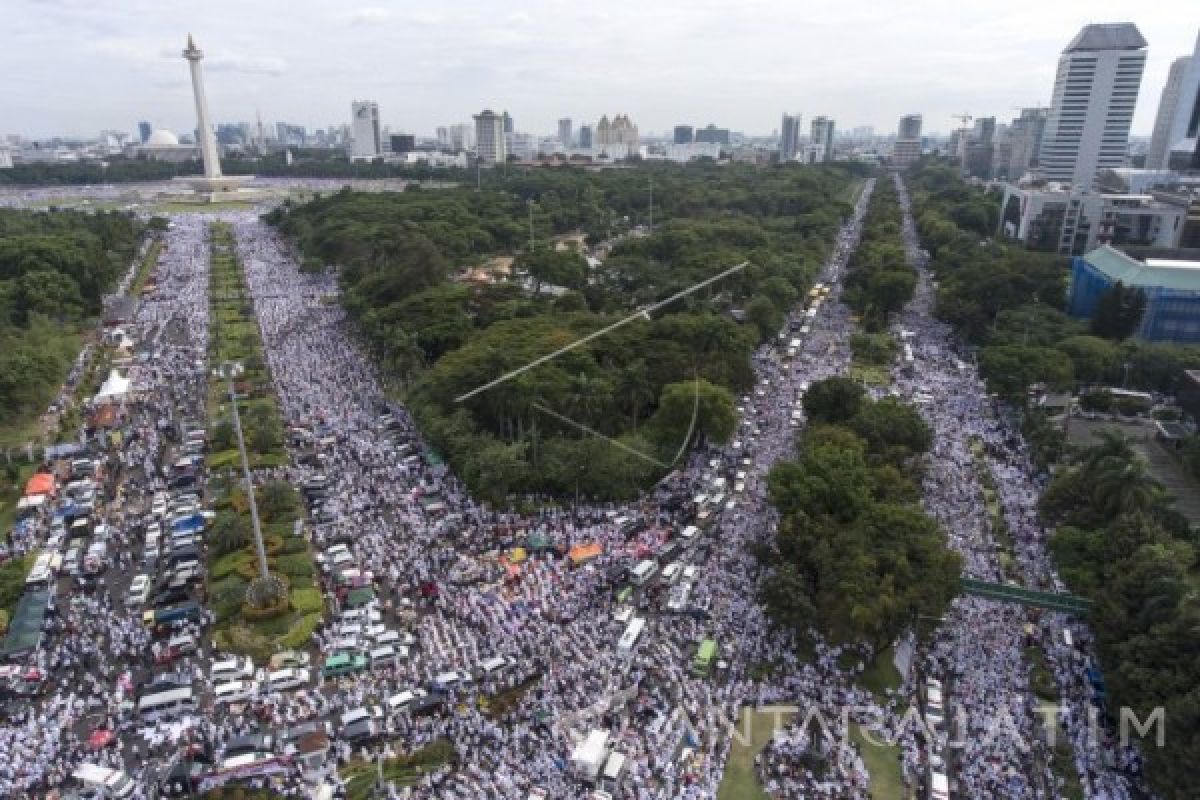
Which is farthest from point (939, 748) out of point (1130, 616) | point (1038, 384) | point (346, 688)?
point (1038, 384)

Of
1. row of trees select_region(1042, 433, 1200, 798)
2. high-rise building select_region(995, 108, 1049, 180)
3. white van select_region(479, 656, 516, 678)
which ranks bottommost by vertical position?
white van select_region(479, 656, 516, 678)

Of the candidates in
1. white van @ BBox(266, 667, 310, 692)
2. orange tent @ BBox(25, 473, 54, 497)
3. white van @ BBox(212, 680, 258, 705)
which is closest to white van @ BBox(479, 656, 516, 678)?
white van @ BBox(266, 667, 310, 692)

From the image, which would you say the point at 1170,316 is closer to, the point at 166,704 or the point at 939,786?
the point at 939,786

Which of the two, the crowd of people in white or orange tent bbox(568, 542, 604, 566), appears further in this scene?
orange tent bbox(568, 542, 604, 566)

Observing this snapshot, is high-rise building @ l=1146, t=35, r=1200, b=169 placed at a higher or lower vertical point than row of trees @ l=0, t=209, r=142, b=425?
higher

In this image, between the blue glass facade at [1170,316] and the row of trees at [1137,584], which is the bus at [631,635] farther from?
the blue glass facade at [1170,316]

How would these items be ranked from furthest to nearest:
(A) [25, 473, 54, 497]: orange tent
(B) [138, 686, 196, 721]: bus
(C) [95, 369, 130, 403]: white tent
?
(C) [95, 369, 130, 403]: white tent < (A) [25, 473, 54, 497]: orange tent < (B) [138, 686, 196, 721]: bus

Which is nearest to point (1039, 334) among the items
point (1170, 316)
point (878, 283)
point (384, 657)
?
point (1170, 316)

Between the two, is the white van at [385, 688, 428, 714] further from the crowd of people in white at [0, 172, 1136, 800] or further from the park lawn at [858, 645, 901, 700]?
the park lawn at [858, 645, 901, 700]
